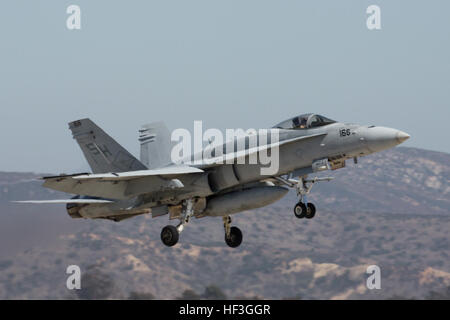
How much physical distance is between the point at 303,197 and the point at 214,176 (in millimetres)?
3224

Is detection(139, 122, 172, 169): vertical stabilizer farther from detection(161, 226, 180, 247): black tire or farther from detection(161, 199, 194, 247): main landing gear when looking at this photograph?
detection(161, 226, 180, 247): black tire

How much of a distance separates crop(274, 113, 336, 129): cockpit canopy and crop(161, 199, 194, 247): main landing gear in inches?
169

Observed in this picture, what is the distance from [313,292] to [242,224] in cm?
4222

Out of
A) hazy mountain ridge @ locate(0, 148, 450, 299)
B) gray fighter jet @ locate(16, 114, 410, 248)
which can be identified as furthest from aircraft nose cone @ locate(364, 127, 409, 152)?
hazy mountain ridge @ locate(0, 148, 450, 299)

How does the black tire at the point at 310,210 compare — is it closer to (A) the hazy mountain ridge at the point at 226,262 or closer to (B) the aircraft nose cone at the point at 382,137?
(B) the aircraft nose cone at the point at 382,137

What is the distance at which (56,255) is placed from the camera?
305ft

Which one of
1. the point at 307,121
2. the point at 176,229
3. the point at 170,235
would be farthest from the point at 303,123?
the point at 170,235

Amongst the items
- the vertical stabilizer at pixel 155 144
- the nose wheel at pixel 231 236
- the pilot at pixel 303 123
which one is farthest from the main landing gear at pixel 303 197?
the vertical stabilizer at pixel 155 144

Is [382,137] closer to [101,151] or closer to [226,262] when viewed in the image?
[101,151]

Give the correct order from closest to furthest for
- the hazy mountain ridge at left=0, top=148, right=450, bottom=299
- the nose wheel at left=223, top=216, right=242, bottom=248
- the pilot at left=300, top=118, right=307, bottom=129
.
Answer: the pilot at left=300, top=118, right=307, bottom=129 → the nose wheel at left=223, top=216, right=242, bottom=248 → the hazy mountain ridge at left=0, top=148, right=450, bottom=299

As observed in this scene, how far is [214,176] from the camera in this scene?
2655cm

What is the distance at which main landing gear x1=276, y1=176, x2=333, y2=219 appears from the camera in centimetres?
2500

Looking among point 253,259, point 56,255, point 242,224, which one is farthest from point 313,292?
point 242,224

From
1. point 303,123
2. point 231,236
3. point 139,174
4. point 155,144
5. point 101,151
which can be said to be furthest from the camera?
point 155,144
